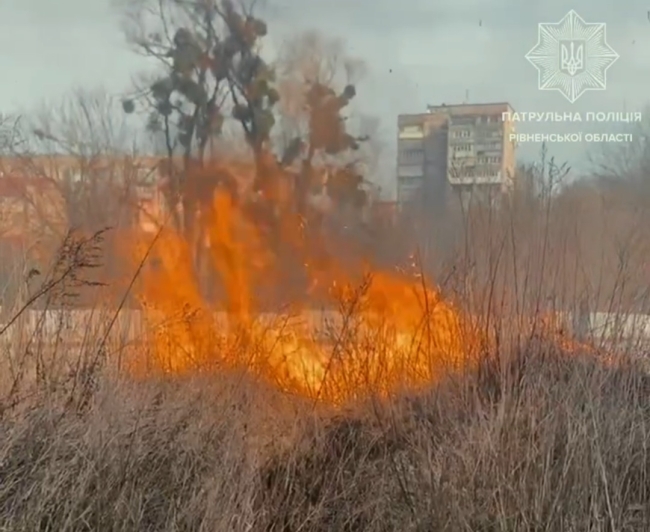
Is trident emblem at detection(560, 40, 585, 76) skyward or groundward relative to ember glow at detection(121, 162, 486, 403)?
skyward

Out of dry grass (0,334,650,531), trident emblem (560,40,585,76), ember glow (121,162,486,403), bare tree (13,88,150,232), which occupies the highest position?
trident emblem (560,40,585,76)

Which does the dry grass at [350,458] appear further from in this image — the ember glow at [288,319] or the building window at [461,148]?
the building window at [461,148]

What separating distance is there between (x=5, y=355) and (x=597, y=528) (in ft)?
7.16

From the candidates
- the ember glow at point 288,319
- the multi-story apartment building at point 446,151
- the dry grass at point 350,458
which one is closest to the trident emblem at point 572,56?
the multi-story apartment building at point 446,151

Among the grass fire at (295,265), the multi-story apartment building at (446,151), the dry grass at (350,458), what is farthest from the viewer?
the multi-story apartment building at (446,151)

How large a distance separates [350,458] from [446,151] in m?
1.47

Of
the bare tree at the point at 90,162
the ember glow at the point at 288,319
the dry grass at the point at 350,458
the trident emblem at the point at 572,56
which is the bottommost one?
the dry grass at the point at 350,458

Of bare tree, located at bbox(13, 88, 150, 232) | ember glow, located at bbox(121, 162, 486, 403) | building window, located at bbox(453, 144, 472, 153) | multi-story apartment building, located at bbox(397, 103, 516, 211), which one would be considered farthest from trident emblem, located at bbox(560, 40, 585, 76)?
bare tree, located at bbox(13, 88, 150, 232)

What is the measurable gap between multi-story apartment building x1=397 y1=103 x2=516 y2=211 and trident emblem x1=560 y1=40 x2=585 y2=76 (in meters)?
0.30

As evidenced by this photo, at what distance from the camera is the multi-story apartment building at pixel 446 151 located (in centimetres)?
288

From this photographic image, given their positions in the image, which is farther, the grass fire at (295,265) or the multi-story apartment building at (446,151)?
the multi-story apartment building at (446,151)

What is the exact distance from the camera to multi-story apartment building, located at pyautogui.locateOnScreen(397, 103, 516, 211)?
2879 mm

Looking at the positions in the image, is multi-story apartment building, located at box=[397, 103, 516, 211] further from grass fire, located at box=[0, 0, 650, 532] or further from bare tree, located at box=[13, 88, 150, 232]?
bare tree, located at box=[13, 88, 150, 232]

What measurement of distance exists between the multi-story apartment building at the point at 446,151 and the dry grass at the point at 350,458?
826 millimetres
